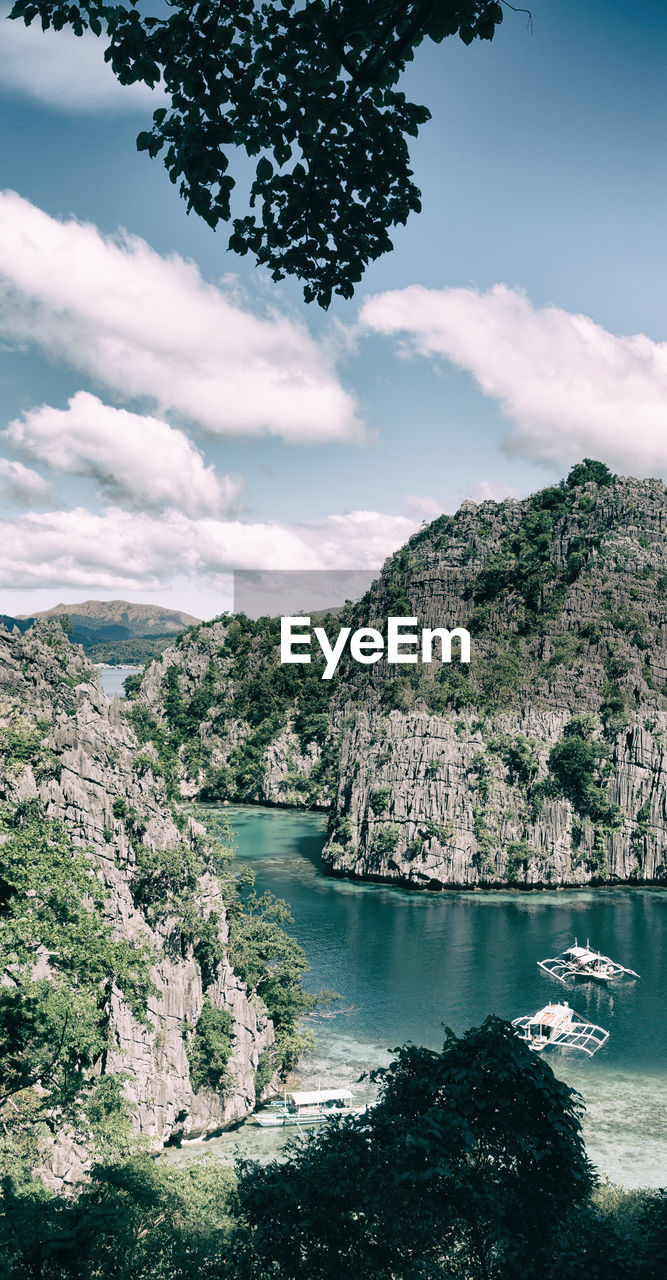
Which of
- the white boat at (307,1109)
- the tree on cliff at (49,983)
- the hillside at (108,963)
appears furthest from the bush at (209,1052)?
the tree on cliff at (49,983)

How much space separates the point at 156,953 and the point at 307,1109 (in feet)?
24.9

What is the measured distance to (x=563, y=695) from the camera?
7212 centimetres

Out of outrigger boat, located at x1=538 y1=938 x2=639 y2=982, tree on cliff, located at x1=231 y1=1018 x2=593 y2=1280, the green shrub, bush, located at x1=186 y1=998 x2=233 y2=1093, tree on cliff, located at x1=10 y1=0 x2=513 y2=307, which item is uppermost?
tree on cliff, located at x1=10 y1=0 x2=513 y2=307

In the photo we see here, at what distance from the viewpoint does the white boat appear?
26922mm

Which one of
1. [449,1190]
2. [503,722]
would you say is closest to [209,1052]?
[449,1190]

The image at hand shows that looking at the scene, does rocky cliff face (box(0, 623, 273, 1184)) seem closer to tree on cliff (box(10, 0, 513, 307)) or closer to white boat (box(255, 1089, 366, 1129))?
white boat (box(255, 1089, 366, 1129))

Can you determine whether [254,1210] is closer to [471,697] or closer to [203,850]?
[203,850]

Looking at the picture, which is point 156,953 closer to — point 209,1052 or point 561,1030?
point 209,1052

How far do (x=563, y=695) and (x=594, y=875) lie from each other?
15882mm

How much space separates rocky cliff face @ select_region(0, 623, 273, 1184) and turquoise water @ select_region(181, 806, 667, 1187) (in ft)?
6.44

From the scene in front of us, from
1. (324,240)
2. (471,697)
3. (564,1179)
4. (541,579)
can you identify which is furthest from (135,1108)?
(541,579)

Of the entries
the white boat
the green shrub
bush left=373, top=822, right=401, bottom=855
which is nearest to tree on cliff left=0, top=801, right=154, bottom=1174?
the white boat

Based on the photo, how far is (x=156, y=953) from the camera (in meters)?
25.8

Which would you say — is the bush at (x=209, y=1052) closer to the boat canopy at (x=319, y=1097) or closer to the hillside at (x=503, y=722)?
the boat canopy at (x=319, y=1097)
